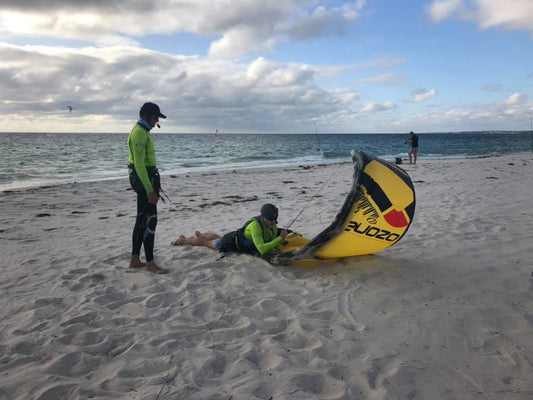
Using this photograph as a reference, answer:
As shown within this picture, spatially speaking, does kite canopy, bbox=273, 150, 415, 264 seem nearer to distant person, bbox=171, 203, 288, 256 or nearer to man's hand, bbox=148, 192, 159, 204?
distant person, bbox=171, 203, 288, 256

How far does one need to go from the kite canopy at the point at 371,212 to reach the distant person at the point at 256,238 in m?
0.64

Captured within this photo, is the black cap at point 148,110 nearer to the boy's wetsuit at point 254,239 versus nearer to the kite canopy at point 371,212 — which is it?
the boy's wetsuit at point 254,239

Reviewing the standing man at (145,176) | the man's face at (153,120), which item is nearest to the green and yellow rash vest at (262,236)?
the standing man at (145,176)

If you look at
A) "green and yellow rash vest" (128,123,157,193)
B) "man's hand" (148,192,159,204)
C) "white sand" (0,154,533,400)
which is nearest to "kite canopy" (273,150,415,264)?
"white sand" (0,154,533,400)

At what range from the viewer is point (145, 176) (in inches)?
187

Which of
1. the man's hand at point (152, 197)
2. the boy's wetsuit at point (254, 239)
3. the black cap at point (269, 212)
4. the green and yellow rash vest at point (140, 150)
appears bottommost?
the boy's wetsuit at point (254, 239)

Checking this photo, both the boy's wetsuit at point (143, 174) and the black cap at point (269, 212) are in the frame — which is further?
the black cap at point (269, 212)

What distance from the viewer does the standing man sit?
475 centimetres

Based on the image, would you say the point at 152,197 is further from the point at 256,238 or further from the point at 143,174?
the point at 256,238

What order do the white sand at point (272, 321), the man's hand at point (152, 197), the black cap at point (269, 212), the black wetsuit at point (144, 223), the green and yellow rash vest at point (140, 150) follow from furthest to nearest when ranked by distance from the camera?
the black cap at point (269, 212) → the black wetsuit at point (144, 223) → the man's hand at point (152, 197) → the green and yellow rash vest at point (140, 150) → the white sand at point (272, 321)

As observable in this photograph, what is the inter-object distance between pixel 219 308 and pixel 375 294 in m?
1.79

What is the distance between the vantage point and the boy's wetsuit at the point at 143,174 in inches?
187

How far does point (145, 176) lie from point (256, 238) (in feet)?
5.69

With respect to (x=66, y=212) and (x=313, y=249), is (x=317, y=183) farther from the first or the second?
(x=313, y=249)
